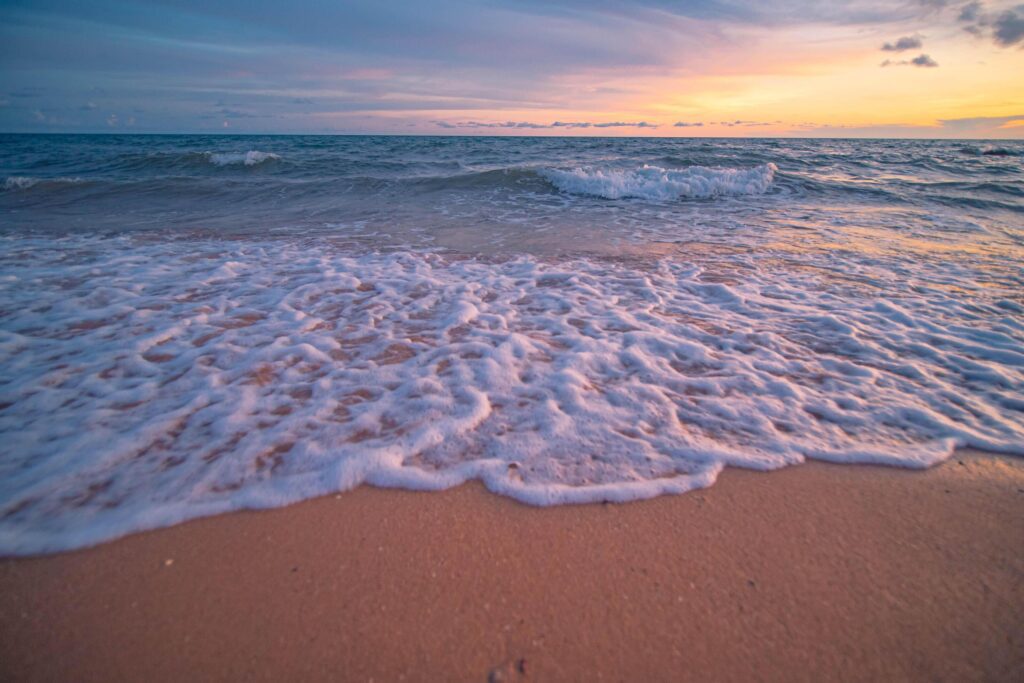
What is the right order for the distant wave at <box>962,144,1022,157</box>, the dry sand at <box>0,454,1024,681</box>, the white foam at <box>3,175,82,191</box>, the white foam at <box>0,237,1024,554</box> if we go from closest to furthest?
the dry sand at <box>0,454,1024,681</box>, the white foam at <box>0,237,1024,554</box>, the white foam at <box>3,175,82,191</box>, the distant wave at <box>962,144,1022,157</box>

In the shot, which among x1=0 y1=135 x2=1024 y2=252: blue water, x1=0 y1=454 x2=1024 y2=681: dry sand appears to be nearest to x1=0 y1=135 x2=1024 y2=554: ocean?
x1=0 y1=454 x2=1024 y2=681: dry sand

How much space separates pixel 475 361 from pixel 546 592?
167cm

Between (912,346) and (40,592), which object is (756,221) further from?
(40,592)

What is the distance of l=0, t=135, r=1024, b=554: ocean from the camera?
2.02 metres

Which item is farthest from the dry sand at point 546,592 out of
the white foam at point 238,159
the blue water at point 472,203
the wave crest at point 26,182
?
the white foam at point 238,159

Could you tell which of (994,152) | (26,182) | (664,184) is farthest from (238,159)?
(994,152)

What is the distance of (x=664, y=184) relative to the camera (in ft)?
37.0

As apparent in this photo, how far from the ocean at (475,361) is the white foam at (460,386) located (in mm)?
15

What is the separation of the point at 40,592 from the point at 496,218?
7.53 m

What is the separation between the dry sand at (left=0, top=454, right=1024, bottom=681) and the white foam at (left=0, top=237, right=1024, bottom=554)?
15 centimetres

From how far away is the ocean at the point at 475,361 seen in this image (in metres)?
2.02

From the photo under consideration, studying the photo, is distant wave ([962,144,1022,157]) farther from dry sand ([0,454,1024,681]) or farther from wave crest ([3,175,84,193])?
wave crest ([3,175,84,193])

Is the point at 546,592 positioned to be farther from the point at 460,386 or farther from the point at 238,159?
the point at 238,159

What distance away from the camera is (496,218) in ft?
27.2
